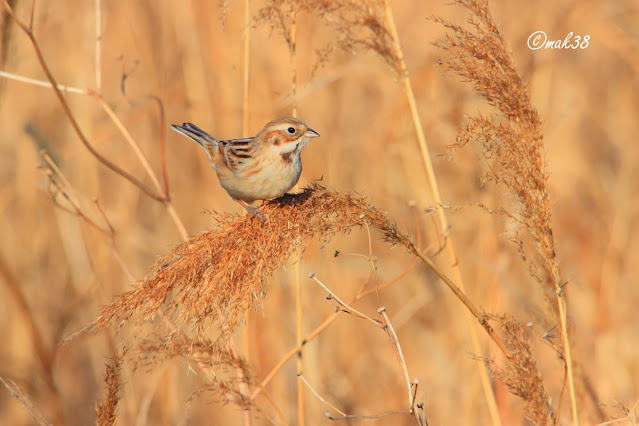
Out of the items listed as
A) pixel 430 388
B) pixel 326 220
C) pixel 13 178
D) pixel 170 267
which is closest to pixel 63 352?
pixel 13 178

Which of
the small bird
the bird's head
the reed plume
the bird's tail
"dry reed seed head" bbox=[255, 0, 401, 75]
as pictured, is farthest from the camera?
the bird's tail

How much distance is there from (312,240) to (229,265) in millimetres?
2235

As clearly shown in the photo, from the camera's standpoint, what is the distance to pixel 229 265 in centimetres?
210

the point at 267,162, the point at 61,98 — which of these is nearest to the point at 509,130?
the point at 267,162

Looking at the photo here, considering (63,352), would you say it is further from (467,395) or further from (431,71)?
(431,71)

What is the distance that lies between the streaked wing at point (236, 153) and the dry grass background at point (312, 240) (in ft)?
1.71

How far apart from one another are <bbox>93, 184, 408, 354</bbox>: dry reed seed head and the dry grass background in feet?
4.76

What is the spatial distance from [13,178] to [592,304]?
13.2 feet

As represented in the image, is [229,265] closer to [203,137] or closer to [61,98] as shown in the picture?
[61,98]

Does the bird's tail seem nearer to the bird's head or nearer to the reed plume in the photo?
the bird's head

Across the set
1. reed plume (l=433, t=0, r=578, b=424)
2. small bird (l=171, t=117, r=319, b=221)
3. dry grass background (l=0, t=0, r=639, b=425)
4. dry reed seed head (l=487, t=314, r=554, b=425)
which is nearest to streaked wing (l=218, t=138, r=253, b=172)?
small bird (l=171, t=117, r=319, b=221)

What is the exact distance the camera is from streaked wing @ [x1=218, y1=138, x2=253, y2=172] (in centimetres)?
324

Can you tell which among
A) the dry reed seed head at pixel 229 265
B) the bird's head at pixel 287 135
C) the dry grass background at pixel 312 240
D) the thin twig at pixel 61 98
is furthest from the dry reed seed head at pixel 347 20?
the dry grass background at pixel 312 240

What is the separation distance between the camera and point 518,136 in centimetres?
199
